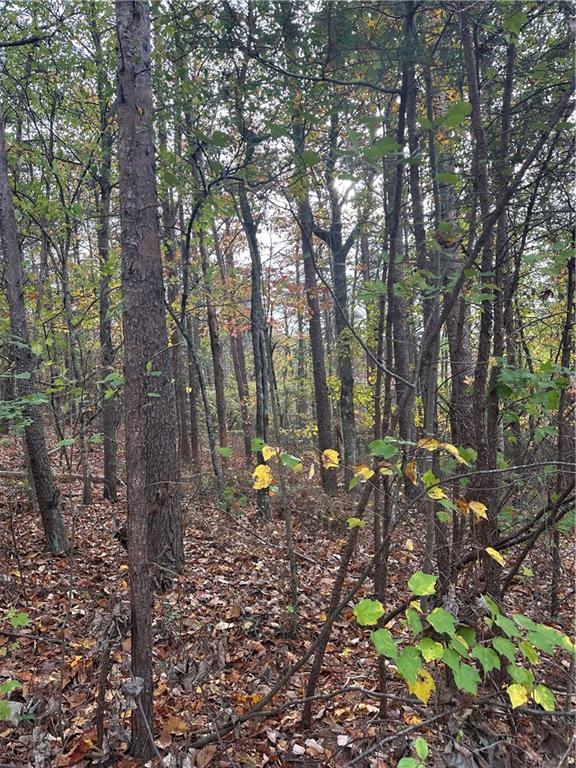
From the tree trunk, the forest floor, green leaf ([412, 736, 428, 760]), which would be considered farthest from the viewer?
the tree trunk

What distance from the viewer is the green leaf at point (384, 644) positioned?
65.4 inches

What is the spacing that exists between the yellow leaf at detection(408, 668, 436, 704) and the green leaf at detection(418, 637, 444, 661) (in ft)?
0.62

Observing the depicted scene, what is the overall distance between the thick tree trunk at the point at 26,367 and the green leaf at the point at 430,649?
4.66 m

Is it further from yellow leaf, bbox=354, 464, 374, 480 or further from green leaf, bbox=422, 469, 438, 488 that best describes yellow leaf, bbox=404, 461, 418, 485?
yellow leaf, bbox=354, 464, 374, 480

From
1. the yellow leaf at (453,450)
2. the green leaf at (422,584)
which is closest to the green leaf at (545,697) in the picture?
the green leaf at (422,584)

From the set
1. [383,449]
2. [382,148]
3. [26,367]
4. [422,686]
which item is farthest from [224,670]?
[382,148]

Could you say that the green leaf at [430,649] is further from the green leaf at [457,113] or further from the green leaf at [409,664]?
the green leaf at [457,113]

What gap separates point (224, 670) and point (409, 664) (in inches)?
95.1

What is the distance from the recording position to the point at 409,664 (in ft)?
5.50

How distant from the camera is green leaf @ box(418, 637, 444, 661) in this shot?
1.65m

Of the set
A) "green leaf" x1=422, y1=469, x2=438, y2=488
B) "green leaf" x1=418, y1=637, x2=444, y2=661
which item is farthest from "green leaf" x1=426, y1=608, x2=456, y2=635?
"green leaf" x1=422, y1=469, x2=438, y2=488

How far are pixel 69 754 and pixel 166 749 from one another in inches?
23.2

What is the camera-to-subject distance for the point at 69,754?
101 inches

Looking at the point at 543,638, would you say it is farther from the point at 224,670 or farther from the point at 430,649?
the point at 224,670
